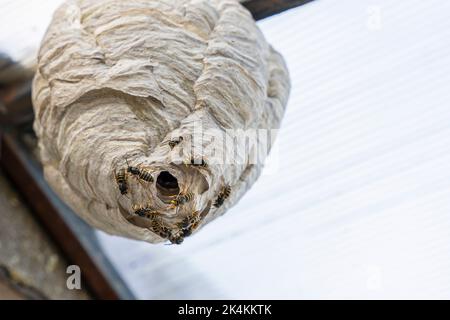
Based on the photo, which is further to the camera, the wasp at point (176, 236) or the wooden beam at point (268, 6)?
the wooden beam at point (268, 6)

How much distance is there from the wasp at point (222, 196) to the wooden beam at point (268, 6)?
584mm

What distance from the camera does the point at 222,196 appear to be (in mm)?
1238

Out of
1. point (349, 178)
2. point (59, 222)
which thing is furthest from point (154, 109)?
point (59, 222)

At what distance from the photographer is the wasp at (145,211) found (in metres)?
1.16

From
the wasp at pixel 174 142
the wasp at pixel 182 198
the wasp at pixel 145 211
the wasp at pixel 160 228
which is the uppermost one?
the wasp at pixel 174 142

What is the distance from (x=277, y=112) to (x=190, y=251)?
701 mm

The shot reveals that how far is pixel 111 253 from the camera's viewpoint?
2139 millimetres

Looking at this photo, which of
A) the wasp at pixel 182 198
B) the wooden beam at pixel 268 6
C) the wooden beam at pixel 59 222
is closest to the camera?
the wasp at pixel 182 198

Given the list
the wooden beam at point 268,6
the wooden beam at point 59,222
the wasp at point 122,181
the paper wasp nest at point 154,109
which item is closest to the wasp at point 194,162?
the paper wasp nest at point 154,109

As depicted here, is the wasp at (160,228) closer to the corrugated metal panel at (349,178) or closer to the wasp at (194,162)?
the wasp at (194,162)

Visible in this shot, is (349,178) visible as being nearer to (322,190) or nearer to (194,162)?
(322,190)

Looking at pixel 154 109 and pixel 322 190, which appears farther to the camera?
pixel 322 190

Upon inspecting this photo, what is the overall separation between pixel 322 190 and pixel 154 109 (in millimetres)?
731

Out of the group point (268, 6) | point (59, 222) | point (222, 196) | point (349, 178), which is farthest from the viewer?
point (59, 222)
